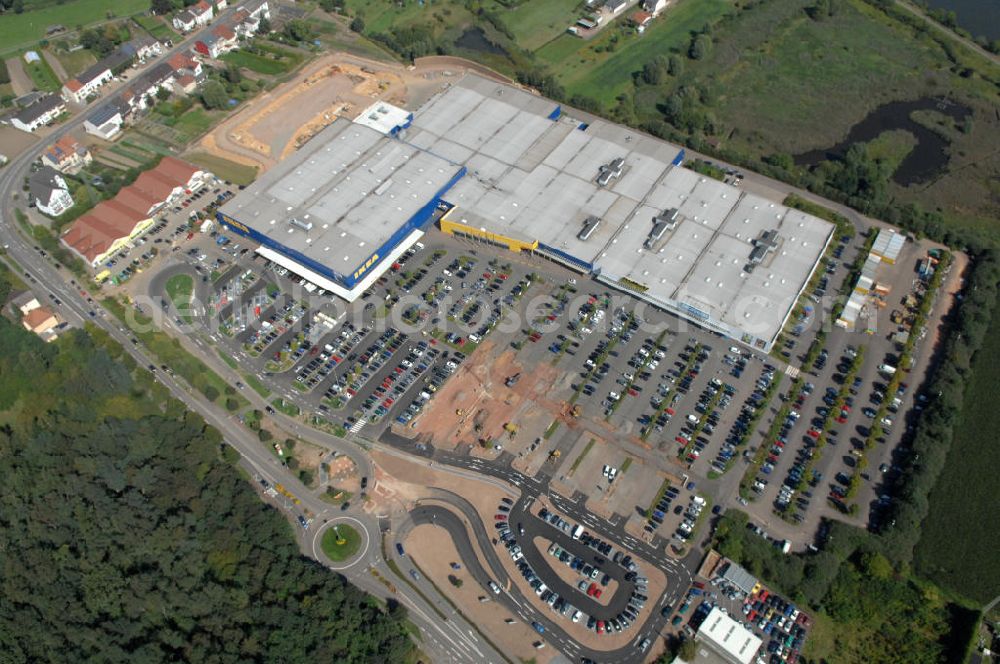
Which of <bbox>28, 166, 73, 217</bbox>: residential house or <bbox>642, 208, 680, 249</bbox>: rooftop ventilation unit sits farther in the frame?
<bbox>28, 166, 73, 217</bbox>: residential house

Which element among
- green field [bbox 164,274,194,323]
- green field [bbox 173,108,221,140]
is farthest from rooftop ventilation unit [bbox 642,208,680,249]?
green field [bbox 173,108,221,140]

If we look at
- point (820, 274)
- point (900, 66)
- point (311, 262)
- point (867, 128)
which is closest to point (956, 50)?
point (900, 66)

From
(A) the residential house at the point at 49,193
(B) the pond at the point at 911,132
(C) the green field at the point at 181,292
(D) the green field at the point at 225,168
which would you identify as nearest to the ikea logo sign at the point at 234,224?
(C) the green field at the point at 181,292

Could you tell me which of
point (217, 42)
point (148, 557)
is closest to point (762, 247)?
point (148, 557)

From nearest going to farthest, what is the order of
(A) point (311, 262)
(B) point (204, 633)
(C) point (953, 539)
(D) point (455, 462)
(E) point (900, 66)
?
(B) point (204, 633) < (C) point (953, 539) < (D) point (455, 462) < (A) point (311, 262) < (E) point (900, 66)

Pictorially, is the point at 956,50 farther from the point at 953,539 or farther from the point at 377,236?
the point at 377,236

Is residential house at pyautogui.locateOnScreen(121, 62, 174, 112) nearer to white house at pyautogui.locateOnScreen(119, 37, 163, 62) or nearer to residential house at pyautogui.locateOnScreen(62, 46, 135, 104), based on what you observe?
residential house at pyautogui.locateOnScreen(62, 46, 135, 104)
